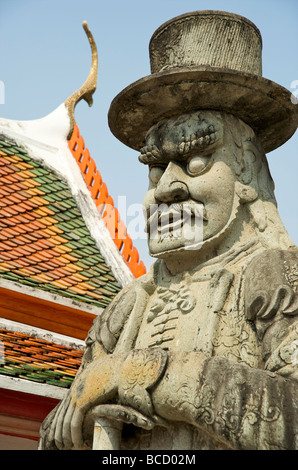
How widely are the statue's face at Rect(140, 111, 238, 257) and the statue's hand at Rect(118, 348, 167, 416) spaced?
69 cm

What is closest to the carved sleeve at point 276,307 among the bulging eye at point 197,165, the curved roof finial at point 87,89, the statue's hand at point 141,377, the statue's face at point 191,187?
the statue's face at point 191,187

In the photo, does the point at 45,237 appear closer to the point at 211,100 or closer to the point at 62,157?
the point at 62,157

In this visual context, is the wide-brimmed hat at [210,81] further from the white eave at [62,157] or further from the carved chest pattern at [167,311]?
the white eave at [62,157]

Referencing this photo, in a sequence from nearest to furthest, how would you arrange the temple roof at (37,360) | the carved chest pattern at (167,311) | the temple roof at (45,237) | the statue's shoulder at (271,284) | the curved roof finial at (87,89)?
1. the statue's shoulder at (271,284)
2. the carved chest pattern at (167,311)
3. the temple roof at (37,360)
4. the temple roof at (45,237)
5. the curved roof finial at (87,89)

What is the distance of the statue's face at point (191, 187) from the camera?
14.7 feet

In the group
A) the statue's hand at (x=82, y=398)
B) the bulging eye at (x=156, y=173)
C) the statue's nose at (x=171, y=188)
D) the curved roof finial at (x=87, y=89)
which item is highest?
the curved roof finial at (x=87, y=89)

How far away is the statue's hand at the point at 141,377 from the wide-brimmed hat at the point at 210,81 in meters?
1.51

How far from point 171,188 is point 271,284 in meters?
0.82

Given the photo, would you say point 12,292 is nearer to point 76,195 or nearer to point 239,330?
point 76,195

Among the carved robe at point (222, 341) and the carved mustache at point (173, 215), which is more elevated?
the carved mustache at point (173, 215)

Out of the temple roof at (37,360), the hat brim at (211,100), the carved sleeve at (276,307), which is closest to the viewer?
the carved sleeve at (276,307)

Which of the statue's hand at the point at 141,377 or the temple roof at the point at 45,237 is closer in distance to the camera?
the statue's hand at the point at 141,377

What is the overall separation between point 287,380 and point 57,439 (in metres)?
1.39
